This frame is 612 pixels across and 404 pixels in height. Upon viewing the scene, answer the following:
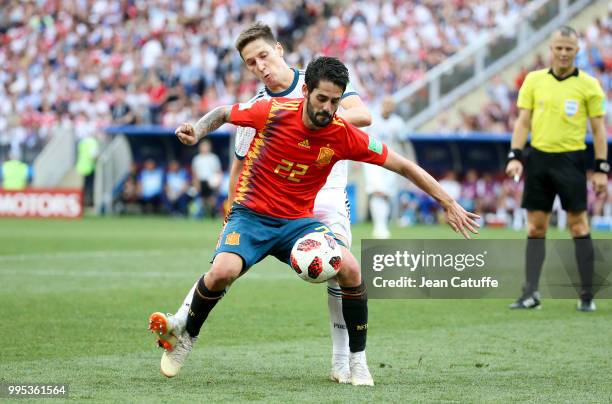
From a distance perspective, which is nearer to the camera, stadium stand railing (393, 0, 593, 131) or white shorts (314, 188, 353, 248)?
white shorts (314, 188, 353, 248)

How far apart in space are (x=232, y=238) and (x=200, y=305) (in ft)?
1.47

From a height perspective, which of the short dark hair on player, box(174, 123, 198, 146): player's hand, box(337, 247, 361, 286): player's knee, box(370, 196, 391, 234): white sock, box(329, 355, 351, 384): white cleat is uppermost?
the short dark hair on player

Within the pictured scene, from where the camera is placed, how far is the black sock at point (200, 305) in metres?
6.65

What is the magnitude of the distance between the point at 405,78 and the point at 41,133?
1049 centimetres

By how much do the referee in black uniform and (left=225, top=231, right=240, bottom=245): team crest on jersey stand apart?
4.34 meters

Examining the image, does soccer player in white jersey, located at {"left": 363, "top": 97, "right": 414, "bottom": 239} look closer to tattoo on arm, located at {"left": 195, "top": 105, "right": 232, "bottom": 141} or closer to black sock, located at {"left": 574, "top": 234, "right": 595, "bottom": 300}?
black sock, located at {"left": 574, "top": 234, "right": 595, "bottom": 300}

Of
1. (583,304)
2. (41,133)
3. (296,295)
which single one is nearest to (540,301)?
(583,304)

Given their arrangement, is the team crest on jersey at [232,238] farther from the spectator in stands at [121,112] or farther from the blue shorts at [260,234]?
the spectator in stands at [121,112]

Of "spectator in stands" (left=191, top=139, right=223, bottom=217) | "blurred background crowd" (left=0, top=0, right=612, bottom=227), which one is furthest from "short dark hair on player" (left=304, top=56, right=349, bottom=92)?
"spectator in stands" (left=191, top=139, right=223, bottom=217)

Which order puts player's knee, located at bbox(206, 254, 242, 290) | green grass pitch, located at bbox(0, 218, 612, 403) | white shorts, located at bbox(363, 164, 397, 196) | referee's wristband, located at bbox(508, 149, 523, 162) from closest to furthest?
green grass pitch, located at bbox(0, 218, 612, 403) → player's knee, located at bbox(206, 254, 242, 290) → referee's wristband, located at bbox(508, 149, 523, 162) → white shorts, located at bbox(363, 164, 397, 196)

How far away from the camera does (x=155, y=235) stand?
69.5ft

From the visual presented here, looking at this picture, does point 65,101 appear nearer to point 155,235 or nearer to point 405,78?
point 405,78

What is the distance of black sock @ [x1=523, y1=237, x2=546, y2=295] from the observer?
10.7 meters

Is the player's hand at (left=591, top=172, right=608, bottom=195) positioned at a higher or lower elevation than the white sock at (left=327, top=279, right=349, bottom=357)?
higher
